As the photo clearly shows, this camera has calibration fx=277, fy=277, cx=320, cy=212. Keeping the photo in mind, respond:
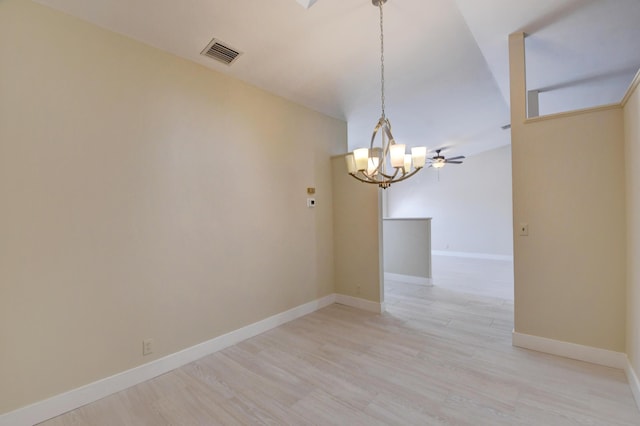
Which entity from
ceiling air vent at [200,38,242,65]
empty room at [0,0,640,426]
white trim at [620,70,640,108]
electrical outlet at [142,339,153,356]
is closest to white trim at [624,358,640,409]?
empty room at [0,0,640,426]

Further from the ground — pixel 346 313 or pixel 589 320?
pixel 589 320

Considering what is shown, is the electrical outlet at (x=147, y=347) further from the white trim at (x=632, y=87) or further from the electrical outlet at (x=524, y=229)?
the white trim at (x=632, y=87)

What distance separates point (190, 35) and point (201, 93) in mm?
504

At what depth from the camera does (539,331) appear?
2605mm

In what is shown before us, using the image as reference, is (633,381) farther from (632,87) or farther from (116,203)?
(116,203)

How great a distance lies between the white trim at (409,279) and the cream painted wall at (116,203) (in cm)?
285

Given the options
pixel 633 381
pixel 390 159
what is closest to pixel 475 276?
pixel 633 381

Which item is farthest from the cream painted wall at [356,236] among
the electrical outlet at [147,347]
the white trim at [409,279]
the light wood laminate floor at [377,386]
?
the electrical outlet at [147,347]

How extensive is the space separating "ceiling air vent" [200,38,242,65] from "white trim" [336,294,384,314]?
3.30 m

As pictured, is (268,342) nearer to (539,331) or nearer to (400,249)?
(539,331)

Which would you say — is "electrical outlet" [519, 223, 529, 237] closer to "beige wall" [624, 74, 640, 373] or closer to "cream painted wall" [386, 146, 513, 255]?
"beige wall" [624, 74, 640, 373]

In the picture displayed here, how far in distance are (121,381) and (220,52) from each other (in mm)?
2909

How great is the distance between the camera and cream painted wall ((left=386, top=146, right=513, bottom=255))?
7.62 meters

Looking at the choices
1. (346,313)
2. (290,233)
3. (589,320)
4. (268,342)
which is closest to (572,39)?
(589,320)
